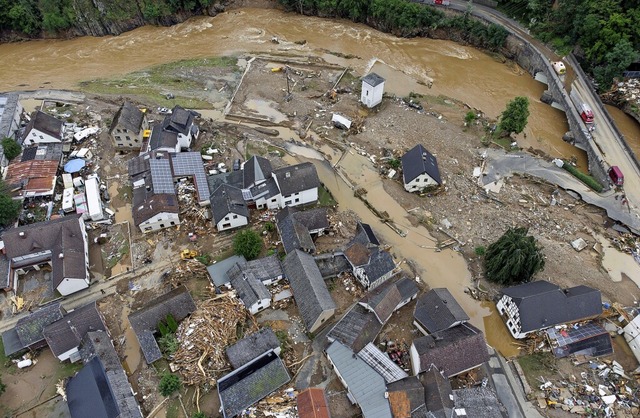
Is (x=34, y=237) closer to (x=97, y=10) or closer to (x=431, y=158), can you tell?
(x=431, y=158)

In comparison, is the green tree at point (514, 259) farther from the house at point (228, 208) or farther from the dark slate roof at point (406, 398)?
the house at point (228, 208)

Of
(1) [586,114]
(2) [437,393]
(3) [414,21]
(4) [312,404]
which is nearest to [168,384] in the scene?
(4) [312,404]

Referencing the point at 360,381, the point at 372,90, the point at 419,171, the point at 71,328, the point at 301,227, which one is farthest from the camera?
the point at 372,90

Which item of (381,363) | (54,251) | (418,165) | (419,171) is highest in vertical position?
(418,165)

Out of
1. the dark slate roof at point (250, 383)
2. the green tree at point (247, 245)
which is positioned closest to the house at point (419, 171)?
the green tree at point (247, 245)

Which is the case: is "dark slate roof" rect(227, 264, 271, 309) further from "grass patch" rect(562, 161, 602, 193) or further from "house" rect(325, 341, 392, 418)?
"grass patch" rect(562, 161, 602, 193)

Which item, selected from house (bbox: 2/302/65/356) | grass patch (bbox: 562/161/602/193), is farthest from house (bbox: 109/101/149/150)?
grass patch (bbox: 562/161/602/193)

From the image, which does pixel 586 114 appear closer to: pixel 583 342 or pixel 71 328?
pixel 583 342
